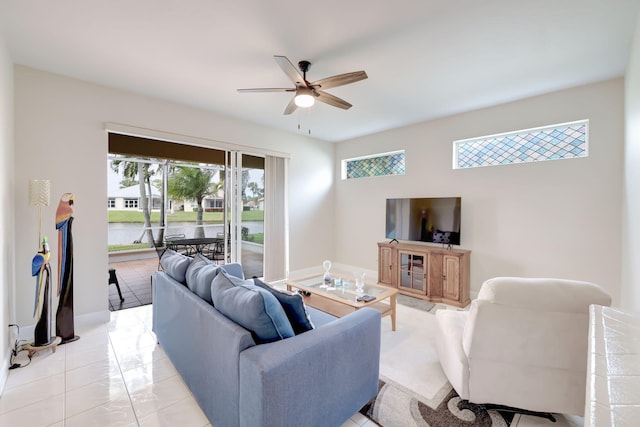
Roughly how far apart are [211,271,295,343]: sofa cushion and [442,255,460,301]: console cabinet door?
2.97 m

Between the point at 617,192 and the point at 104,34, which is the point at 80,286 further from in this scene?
the point at 617,192

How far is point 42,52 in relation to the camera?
2.46m

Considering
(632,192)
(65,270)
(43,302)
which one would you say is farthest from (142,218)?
(632,192)

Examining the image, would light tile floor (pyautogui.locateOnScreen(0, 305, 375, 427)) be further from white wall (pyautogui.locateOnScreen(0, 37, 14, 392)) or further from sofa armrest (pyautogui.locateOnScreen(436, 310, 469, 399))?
sofa armrest (pyautogui.locateOnScreen(436, 310, 469, 399))

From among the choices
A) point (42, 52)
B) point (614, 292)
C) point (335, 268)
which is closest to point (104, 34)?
point (42, 52)

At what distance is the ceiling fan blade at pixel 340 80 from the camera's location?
2225 mm

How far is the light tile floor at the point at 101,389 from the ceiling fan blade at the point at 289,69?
8.24 feet

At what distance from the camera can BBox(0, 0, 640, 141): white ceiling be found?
6.33 ft

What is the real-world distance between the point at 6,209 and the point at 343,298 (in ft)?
10.2

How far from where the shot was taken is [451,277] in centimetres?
376

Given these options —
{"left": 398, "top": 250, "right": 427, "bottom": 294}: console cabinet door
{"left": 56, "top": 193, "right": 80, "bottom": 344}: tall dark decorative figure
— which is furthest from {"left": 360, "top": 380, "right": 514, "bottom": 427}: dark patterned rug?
{"left": 56, "top": 193, "right": 80, "bottom": 344}: tall dark decorative figure

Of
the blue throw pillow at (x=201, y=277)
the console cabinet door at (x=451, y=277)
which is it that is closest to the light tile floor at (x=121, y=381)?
the blue throw pillow at (x=201, y=277)

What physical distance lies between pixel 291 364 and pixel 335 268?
4.54m

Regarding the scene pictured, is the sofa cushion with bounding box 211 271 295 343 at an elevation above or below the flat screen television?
below
